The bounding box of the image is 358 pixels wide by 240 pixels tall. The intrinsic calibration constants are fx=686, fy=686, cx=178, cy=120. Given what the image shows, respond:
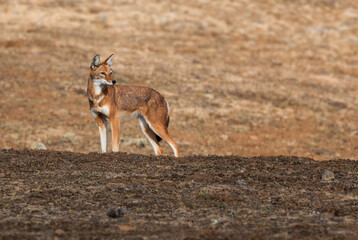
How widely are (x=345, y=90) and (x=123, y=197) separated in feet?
87.2

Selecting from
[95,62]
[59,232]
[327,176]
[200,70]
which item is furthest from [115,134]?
[200,70]

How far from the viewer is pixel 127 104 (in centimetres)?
1619

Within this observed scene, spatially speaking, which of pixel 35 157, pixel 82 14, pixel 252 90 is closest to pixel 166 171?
pixel 35 157

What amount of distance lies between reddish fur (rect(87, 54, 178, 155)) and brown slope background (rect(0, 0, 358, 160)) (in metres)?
5.34

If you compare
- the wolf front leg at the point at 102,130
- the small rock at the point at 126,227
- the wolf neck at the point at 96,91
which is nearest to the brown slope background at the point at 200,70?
the wolf front leg at the point at 102,130

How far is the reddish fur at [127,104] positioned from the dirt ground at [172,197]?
2194mm

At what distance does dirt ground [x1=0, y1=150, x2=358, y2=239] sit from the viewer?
28.9 ft

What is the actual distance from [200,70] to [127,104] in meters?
20.1

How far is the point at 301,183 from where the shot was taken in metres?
12.0

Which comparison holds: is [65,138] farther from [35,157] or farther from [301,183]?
[301,183]

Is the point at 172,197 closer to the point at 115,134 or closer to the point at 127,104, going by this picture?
the point at 115,134

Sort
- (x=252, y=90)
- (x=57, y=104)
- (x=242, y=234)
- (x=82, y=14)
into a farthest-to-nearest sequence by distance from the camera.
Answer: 1. (x=82, y=14)
2. (x=252, y=90)
3. (x=57, y=104)
4. (x=242, y=234)

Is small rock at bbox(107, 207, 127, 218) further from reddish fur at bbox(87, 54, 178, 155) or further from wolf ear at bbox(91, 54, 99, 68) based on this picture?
wolf ear at bbox(91, 54, 99, 68)

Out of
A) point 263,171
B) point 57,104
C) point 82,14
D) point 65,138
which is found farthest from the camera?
point 82,14
